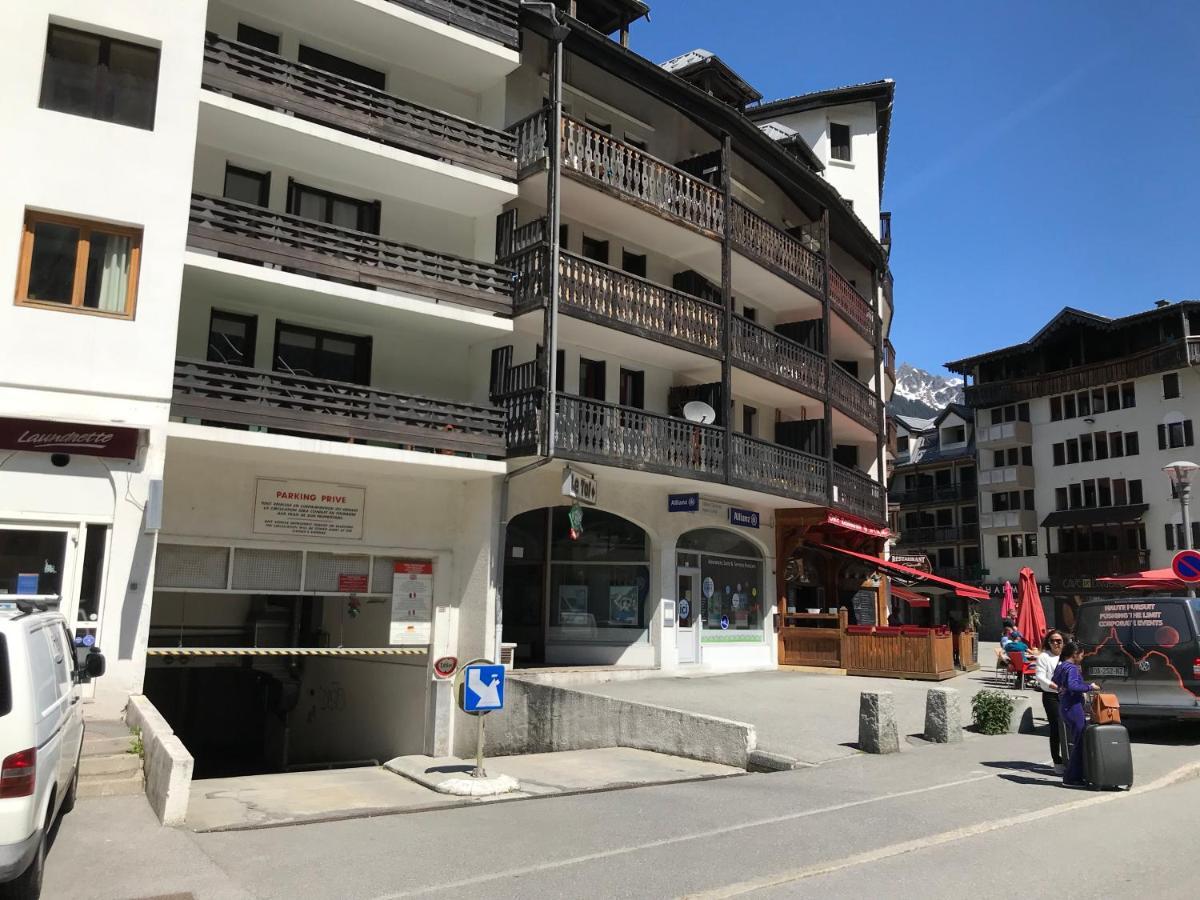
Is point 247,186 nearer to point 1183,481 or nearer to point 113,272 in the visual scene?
point 113,272

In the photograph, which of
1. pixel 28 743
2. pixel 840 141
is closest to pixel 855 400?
pixel 840 141

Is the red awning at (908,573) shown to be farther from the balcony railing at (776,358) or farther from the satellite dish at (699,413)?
the satellite dish at (699,413)

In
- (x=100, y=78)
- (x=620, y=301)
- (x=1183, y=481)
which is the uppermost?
(x=100, y=78)

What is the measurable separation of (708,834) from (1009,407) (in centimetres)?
5766

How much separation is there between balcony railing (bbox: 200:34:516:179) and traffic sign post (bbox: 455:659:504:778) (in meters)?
10.1

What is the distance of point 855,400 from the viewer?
27.7 meters

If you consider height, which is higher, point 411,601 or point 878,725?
point 411,601

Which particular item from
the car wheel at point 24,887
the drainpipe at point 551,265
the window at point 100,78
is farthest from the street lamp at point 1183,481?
the window at point 100,78

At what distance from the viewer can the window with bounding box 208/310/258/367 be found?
53.1 feet

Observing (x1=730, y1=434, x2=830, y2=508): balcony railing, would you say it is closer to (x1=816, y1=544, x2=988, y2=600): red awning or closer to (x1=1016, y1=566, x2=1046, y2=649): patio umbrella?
(x1=816, y1=544, x2=988, y2=600): red awning

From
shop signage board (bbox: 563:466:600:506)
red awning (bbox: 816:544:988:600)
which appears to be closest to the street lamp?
red awning (bbox: 816:544:988:600)

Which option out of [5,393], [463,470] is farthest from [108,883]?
[463,470]

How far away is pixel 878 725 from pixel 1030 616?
1124cm

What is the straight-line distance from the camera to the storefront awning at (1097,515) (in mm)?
50594
